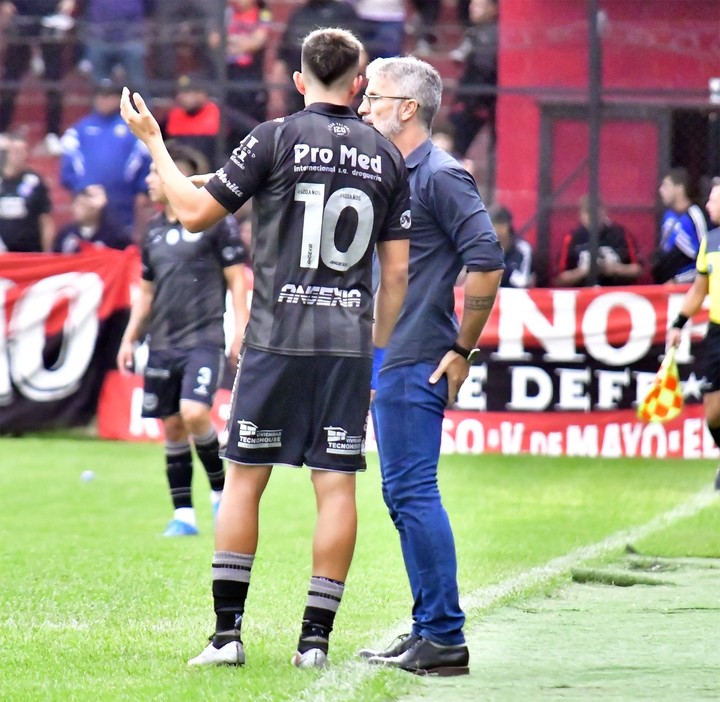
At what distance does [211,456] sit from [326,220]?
467cm

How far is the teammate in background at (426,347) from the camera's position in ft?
17.7

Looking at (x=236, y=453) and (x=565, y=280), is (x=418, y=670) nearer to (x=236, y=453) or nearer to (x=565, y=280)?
(x=236, y=453)

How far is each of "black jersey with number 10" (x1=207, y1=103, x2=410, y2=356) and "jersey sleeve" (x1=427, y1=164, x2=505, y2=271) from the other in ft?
0.38

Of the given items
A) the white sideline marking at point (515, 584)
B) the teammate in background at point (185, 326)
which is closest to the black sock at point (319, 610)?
the white sideline marking at point (515, 584)

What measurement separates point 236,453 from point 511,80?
11006 millimetres

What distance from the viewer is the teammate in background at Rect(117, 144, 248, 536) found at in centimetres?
973

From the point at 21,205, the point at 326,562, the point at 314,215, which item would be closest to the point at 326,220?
the point at 314,215

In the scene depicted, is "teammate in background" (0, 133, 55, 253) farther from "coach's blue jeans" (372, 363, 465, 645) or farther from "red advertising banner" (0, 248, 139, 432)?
"coach's blue jeans" (372, 363, 465, 645)

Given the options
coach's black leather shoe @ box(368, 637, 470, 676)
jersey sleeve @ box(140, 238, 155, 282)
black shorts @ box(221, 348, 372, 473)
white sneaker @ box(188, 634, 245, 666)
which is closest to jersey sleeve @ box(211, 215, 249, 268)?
jersey sleeve @ box(140, 238, 155, 282)

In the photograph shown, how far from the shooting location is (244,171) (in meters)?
5.21

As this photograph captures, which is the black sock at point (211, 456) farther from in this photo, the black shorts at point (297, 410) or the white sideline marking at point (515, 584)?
the black shorts at point (297, 410)

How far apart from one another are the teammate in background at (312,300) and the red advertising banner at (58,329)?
1019 cm

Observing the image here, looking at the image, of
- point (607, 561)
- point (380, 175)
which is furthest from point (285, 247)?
point (607, 561)

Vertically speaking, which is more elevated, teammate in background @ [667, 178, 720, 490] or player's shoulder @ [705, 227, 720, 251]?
player's shoulder @ [705, 227, 720, 251]
